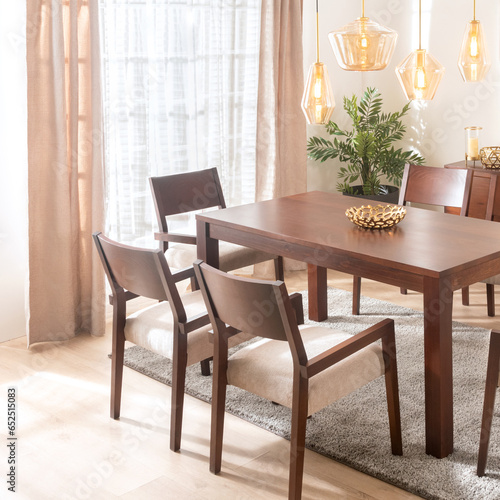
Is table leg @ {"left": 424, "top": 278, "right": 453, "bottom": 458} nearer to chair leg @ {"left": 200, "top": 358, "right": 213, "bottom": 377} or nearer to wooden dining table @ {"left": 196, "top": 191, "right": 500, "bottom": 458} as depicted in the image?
wooden dining table @ {"left": 196, "top": 191, "right": 500, "bottom": 458}

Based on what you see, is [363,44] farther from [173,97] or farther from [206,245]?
[173,97]

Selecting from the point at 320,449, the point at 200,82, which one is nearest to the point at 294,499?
the point at 320,449

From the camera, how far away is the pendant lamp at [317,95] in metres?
2.80

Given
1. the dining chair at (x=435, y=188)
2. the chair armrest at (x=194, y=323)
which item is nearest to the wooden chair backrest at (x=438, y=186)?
the dining chair at (x=435, y=188)

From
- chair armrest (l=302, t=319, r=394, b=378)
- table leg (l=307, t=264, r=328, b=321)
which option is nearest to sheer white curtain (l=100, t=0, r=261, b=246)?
table leg (l=307, t=264, r=328, b=321)

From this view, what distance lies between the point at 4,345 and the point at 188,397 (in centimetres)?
124

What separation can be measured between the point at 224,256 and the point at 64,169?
960 mm

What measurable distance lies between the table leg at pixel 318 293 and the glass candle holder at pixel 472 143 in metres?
1.42

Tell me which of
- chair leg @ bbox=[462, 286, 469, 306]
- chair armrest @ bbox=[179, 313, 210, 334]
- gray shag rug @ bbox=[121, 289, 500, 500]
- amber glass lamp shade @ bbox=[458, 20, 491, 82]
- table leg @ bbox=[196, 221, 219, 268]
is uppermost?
amber glass lamp shade @ bbox=[458, 20, 491, 82]

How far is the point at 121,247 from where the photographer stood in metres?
2.83

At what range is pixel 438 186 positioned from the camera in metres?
4.16

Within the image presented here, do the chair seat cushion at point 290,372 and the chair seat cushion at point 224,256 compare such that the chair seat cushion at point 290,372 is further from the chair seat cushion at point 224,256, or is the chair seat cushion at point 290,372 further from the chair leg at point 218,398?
the chair seat cushion at point 224,256

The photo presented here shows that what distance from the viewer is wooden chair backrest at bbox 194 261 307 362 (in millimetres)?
2297

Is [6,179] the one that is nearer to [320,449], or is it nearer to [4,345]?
[4,345]
